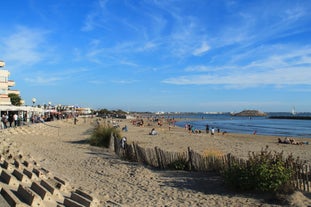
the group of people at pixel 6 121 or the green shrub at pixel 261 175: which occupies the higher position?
the group of people at pixel 6 121

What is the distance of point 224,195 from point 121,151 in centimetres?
860

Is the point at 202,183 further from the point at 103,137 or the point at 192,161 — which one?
the point at 103,137

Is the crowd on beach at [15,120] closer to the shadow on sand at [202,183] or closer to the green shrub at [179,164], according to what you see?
the green shrub at [179,164]

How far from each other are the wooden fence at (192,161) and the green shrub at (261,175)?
0.88ft

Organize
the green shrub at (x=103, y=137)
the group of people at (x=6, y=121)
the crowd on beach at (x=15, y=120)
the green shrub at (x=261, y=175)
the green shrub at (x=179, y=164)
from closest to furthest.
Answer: the green shrub at (x=261, y=175)
the green shrub at (x=179, y=164)
the green shrub at (x=103, y=137)
the group of people at (x=6, y=121)
the crowd on beach at (x=15, y=120)

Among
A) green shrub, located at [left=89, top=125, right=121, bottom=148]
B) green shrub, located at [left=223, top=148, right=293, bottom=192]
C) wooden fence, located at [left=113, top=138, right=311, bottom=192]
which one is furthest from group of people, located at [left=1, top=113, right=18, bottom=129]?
green shrub, located at [left=223, top=148, right=293, bottom=192]

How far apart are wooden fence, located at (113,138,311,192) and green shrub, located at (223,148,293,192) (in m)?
0.27

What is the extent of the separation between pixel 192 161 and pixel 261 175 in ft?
13.5

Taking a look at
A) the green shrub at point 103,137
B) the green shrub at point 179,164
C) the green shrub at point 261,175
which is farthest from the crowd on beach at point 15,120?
the green shrub at point 261,175

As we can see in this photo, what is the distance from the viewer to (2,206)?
5.18 m

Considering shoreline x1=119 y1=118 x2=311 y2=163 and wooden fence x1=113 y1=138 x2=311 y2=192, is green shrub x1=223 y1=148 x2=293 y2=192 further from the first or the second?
shoreline x1=119 y1=118 x2=311 y2=163

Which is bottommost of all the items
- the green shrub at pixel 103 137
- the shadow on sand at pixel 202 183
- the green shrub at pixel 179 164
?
the shadow on sand at pixel 202 183

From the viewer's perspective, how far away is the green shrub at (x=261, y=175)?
9.55 meters

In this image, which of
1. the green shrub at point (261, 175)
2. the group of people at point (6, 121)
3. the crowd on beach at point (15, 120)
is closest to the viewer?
→ the green shrub at point (261, 175)
